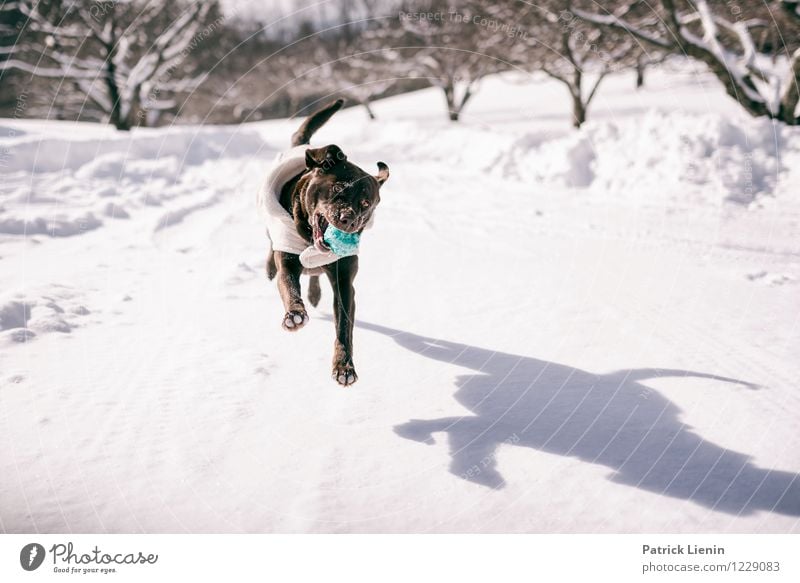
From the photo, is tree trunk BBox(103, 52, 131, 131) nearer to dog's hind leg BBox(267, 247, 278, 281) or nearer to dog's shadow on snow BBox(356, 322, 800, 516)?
dog's hind leg BBox(267, 247, 278, 281)

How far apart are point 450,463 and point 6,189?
25.4 ft

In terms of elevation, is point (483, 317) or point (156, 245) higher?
point (156, 245)

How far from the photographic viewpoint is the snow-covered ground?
7.29 ft

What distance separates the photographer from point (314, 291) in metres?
4.18

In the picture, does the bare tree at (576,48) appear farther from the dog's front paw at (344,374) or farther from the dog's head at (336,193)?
the dog's front paw at (344,374)

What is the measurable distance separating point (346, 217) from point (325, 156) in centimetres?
38

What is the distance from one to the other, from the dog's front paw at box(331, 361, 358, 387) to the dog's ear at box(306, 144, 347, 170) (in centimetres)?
101

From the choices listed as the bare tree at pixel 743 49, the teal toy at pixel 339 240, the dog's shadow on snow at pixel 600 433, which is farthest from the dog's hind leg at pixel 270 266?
the bare tree at pixel 743 49

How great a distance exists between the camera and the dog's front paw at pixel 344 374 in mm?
2844

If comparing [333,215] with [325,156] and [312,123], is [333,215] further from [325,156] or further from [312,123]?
[312,123]

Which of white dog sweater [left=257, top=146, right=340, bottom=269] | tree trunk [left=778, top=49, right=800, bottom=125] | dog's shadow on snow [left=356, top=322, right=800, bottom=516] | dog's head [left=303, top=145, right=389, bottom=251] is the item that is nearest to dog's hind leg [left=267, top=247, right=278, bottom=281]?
white dog sweater [left=257, top=146, right=340, bottom=269]

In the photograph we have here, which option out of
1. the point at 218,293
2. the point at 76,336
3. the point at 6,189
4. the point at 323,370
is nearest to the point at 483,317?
the point at 323,370

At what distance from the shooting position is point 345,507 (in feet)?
7.20
